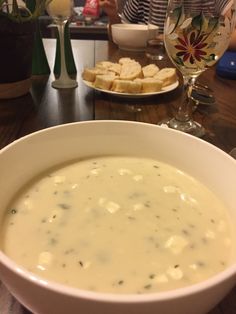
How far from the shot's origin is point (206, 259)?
0.43m

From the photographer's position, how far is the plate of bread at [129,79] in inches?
43.5

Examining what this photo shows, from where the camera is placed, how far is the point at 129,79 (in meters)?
1.17

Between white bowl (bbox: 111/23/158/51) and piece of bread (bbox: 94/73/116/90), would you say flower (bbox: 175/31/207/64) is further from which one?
white bowl (bbox: 111/23/158/51)

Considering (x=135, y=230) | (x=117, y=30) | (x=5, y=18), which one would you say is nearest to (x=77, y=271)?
(x=135, y=230)

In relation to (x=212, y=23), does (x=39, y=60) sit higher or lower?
lower

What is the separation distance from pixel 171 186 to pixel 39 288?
0.33 meters

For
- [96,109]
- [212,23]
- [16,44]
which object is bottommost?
[96,109]

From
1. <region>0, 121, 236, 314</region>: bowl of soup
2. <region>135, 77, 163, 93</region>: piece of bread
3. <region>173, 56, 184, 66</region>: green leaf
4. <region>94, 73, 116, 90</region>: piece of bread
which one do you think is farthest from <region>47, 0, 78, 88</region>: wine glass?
<region>0, 121, 236, 314</region>: bowl of soup

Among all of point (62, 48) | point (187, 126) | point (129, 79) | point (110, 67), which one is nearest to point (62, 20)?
point (62, 48)

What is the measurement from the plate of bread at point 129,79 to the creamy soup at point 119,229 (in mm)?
529

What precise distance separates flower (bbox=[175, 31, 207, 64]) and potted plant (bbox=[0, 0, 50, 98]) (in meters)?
0.44

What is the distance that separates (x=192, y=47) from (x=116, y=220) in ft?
1.97

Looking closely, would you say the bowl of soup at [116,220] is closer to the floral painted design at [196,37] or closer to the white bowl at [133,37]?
the floral painted design at [196,37]

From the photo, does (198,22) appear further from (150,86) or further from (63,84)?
(63,84)
